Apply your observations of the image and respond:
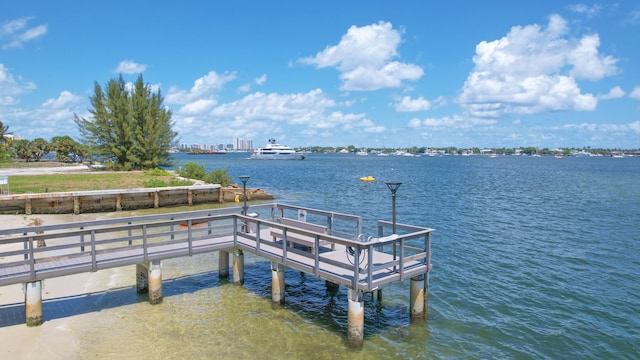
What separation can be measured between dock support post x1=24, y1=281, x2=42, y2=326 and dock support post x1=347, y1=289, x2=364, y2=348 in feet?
25.1

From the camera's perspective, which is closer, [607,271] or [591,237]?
[607,271]

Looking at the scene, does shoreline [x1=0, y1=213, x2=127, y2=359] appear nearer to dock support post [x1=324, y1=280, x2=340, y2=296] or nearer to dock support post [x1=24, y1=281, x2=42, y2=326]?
dock support post [x1=24, y1=281, x2=42, y2=326]

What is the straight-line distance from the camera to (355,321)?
10109 millimetres

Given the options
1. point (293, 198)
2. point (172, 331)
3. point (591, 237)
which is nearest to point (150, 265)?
point (172, 331)

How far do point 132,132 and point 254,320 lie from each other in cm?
4407

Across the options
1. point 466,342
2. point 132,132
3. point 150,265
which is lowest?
point 466,342

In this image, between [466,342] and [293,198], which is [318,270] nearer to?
[466,342]

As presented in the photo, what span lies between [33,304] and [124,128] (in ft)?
139

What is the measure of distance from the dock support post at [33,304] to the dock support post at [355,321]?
7.65 meters

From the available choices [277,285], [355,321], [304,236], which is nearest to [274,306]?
[277,285]

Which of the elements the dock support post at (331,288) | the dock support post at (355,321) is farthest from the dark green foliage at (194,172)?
the dock support post at (355,321)

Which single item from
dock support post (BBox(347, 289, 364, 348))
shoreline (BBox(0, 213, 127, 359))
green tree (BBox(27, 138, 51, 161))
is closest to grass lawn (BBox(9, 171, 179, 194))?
shoreline (BBox(0, 213, 127, 359))

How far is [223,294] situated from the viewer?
13484 millimetres

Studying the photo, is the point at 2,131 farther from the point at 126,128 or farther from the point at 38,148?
the point at 126,128
